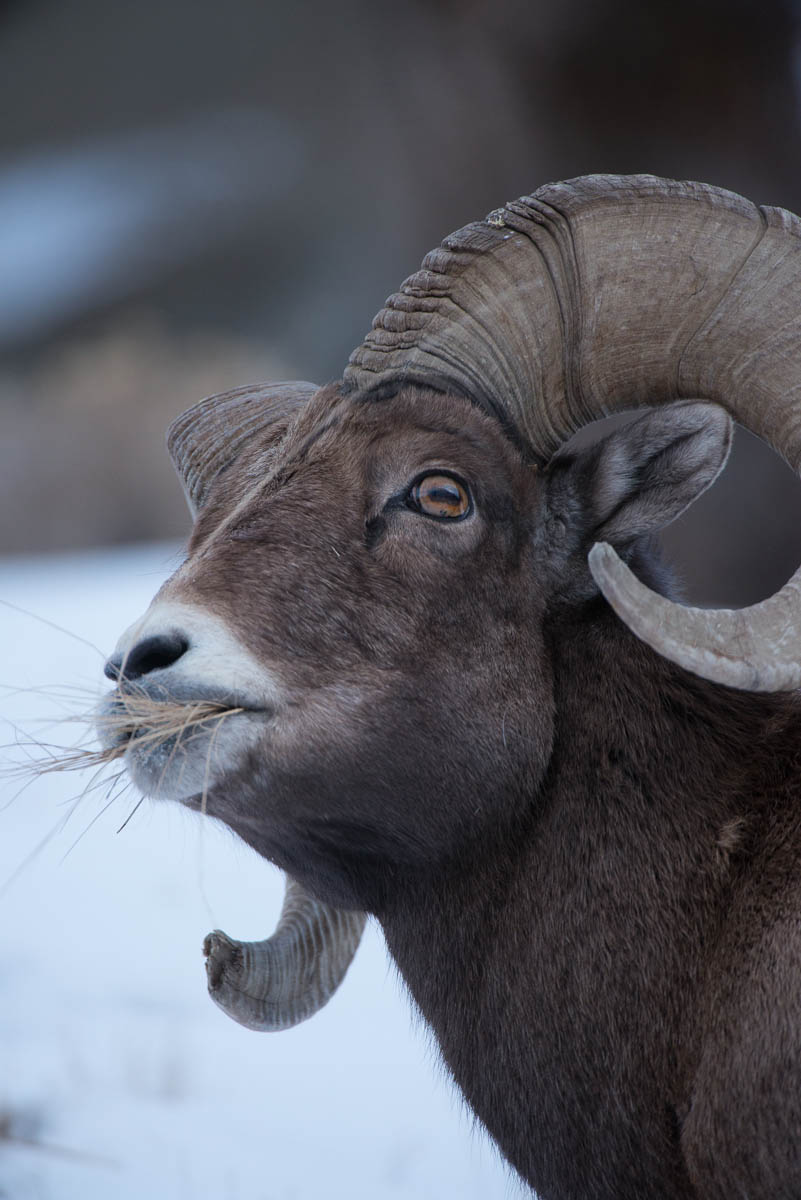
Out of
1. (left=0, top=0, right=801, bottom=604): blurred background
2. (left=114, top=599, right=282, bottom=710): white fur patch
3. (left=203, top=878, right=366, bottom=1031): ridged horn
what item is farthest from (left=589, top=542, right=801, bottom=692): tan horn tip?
(left=0, top=0, right=801, bottom=604): blurred background

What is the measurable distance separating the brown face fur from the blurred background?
347 centimetres

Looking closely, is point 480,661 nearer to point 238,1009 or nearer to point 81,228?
point 238,1009

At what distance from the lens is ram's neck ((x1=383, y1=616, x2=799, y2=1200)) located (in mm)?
2119

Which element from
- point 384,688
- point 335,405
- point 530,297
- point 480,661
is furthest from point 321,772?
point 530,297

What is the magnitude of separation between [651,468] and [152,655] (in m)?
1.15

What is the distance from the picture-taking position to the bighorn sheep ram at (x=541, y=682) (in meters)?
2.04

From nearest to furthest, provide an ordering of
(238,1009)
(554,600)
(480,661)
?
(480,661) < (554,600) < (238,1009)

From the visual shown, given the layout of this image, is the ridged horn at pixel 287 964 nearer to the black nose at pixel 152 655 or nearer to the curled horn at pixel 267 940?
the curled horn at pixel 267 940

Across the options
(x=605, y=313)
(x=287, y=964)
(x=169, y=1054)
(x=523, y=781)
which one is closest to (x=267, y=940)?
(x=287, y=964)

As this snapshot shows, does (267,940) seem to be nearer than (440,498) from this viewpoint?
No

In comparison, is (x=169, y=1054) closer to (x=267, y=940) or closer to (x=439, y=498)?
(x=267, y=940)

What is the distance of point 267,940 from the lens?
9.83ft

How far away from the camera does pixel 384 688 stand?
7.18 ft

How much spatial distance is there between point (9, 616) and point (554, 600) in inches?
187
